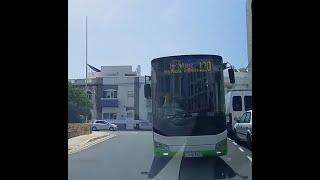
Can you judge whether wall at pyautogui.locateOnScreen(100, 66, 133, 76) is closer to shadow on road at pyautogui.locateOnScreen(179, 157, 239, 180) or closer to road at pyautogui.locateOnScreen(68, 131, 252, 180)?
road at pyautogui.locateOnScreen(68, 131, 252, 180)

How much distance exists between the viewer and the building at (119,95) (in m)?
6.38

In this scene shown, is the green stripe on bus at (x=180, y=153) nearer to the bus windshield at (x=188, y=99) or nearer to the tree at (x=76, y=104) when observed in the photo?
the bus windshield at (x=188, y=99)

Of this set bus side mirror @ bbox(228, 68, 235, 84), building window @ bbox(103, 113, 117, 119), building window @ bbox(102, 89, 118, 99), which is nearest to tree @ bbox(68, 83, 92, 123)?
building window @ bbox(102, 89, 118, 99)

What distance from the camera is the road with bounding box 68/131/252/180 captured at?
696 centimetres

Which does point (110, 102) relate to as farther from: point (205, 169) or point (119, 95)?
point (205, 169)

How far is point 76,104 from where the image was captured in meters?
5.49

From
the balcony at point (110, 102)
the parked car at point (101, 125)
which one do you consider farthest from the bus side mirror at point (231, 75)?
the parked car at point (101, 125)

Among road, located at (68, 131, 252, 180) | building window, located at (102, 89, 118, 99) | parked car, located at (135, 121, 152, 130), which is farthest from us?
parked car, located at (135, 121, 152, 130)

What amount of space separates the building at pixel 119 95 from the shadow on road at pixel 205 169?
43.9 inches
